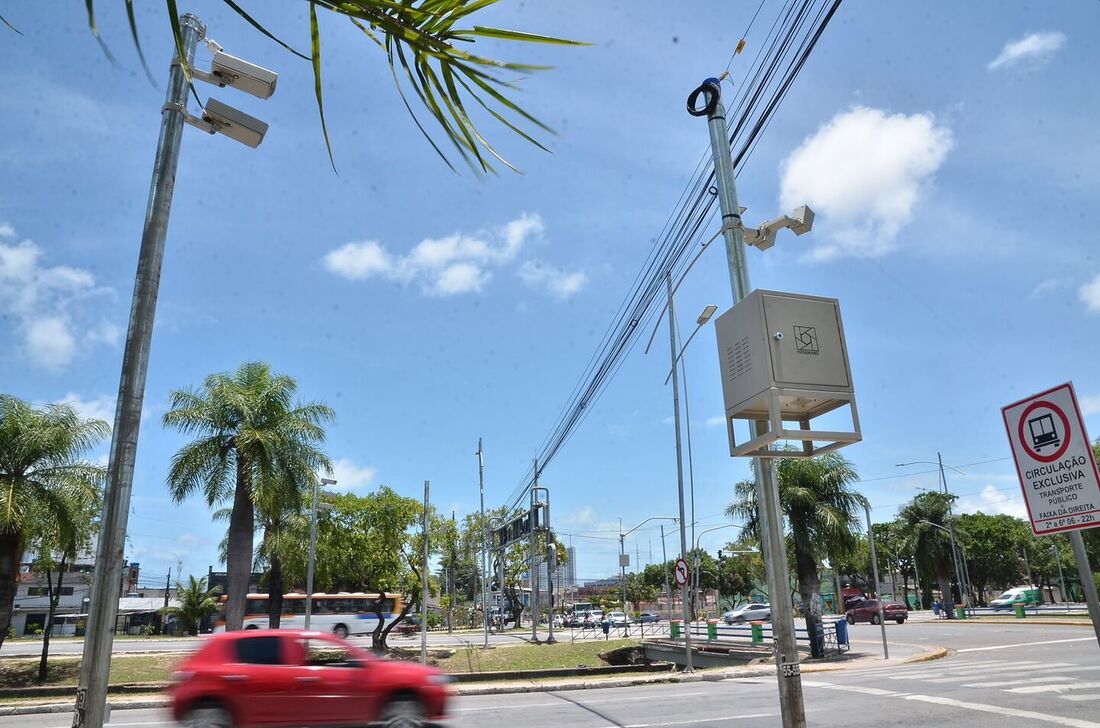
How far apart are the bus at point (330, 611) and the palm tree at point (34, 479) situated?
98.8ft

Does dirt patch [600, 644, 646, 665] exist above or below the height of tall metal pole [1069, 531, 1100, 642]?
below

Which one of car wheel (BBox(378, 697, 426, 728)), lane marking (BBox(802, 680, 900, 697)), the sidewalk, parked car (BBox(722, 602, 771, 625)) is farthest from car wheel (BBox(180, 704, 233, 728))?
parked car (BBox(722, 602, 771, 625))

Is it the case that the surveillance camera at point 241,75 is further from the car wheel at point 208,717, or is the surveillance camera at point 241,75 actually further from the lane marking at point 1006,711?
the lane marking at point 1006,711

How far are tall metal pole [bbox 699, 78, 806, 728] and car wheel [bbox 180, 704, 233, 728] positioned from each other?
7629 millimetres

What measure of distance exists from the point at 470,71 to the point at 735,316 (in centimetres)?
376

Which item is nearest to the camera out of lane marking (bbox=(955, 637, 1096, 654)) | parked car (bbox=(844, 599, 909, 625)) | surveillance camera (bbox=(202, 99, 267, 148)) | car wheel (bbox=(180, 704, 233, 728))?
surveillance camera (bbox=(202, 99, 267, 148))

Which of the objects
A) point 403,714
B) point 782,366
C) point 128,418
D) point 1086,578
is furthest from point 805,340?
point 403,714

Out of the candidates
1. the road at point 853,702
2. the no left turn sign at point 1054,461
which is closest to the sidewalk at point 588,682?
the road at point 853,702

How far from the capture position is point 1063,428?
4.30 m

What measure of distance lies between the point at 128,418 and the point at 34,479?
21120mm

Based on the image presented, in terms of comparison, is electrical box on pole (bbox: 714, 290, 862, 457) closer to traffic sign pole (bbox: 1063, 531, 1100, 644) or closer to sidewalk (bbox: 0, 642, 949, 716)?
traffic sign pole (bbox: 1063, 531, 1100, 644)

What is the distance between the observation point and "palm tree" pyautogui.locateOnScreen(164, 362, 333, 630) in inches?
898

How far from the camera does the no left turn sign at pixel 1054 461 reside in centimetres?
414

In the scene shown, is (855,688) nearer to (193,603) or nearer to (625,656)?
(625,656)
